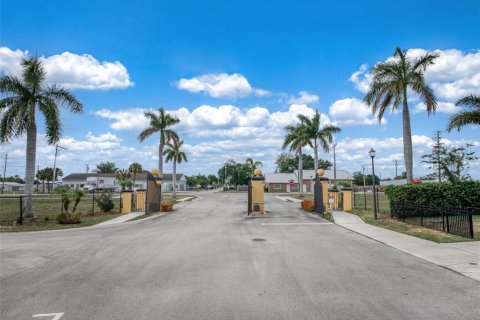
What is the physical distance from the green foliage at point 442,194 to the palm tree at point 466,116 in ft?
10.7

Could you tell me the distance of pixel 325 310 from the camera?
18.6 ft

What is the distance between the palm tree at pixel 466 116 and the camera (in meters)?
20.4

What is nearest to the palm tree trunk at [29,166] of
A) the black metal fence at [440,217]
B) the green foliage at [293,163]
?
the black metal fence at [440,217]

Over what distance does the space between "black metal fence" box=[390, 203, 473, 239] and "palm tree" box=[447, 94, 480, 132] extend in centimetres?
541

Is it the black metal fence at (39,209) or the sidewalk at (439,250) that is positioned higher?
the black metal fence at (39,209)

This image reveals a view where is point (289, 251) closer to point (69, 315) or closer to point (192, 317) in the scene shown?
point (192, 317)

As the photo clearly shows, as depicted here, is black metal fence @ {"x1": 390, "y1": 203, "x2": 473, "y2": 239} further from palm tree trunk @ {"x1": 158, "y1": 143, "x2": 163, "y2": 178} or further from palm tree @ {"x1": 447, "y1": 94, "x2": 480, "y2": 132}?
palm tree trunk @ {"x1": 158, "y1": 143, "x2": 163, "y2": 178}

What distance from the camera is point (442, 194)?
61.5 ft

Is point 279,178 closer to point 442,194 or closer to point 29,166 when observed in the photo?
point 442,194

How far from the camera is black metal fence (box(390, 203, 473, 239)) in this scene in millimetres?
13117

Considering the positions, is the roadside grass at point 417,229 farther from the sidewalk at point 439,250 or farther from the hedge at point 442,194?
the hedge at point 442,194

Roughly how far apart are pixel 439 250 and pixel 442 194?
30.2 ft

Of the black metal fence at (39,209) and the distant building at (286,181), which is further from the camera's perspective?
the distant building at (286,181)

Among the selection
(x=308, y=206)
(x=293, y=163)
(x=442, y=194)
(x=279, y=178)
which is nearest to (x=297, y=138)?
(x=308, y=206)
